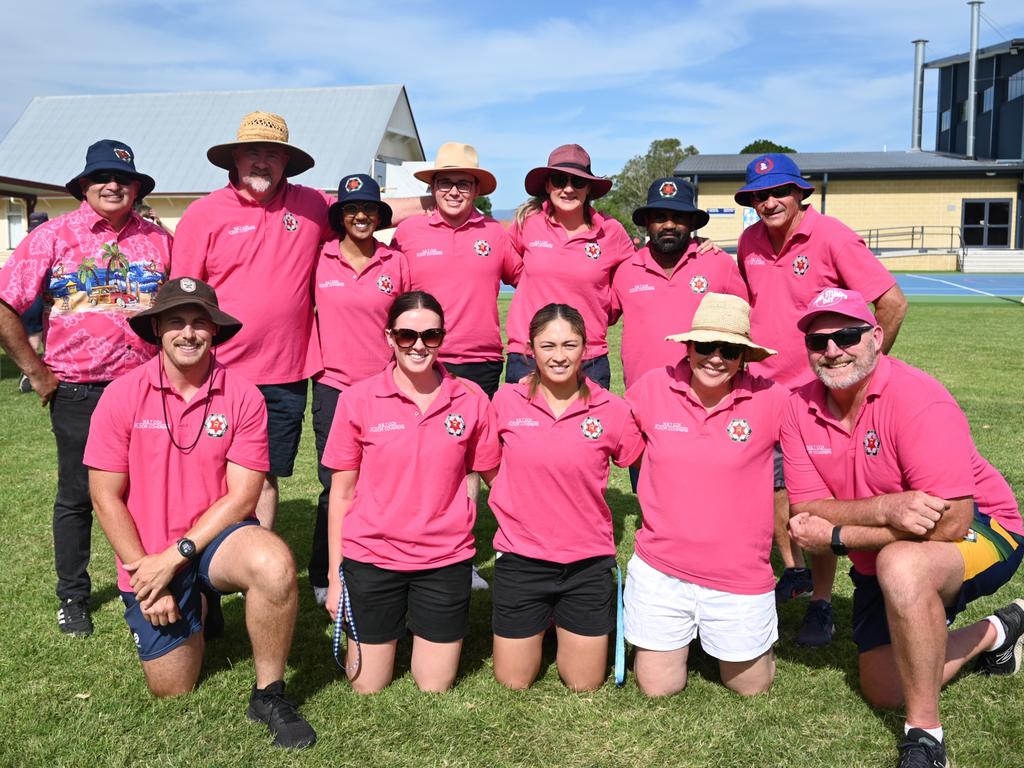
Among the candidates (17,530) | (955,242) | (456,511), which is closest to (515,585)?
(456,511)

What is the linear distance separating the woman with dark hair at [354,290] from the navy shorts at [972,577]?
2.85m

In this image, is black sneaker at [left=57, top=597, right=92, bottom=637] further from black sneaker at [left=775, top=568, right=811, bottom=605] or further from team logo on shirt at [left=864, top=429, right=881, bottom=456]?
team logo on shirt at [left=864, top=429, right=881, bottom=456]

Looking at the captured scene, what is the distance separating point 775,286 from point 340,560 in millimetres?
2893

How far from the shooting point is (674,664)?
418 centimetres

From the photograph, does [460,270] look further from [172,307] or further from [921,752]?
[921,752]

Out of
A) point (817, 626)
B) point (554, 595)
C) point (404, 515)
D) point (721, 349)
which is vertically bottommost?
point (817, 626)

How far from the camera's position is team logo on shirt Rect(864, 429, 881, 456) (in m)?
3.88

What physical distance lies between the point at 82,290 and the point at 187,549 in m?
1.87

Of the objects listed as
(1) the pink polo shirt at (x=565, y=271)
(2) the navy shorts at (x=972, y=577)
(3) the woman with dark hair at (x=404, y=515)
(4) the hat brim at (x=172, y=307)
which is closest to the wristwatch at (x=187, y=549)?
(3) the woman with dark hair at (x=404, y=515)

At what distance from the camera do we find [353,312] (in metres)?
5.14

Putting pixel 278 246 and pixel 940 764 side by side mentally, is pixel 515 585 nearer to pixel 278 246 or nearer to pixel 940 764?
pixel 940 764

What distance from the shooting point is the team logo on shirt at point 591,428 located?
4246mm

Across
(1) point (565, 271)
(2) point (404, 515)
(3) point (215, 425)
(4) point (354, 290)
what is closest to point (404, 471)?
(2) point (404, 515)

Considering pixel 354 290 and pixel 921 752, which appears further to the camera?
pixel 354 290
